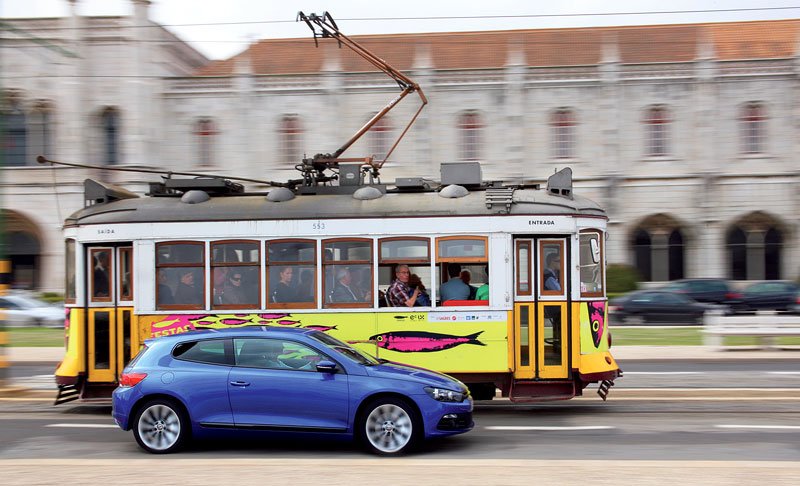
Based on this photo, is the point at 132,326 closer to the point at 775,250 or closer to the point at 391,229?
the point at 391,229

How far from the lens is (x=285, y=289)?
538 inches

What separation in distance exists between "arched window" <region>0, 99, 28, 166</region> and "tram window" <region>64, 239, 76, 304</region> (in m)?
36.4

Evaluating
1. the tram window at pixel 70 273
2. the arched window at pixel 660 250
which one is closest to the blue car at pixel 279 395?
the tram window at pixel 70 273

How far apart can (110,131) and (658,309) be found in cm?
2833

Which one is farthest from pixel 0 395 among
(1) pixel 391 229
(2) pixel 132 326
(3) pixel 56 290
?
(3) pixel 56 290

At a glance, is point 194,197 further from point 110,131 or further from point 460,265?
point 110,131

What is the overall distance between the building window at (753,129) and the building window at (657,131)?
355cm

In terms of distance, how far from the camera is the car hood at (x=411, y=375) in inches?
402

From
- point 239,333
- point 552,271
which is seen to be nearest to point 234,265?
point 239,333

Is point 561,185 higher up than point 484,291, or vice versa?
point 561,185

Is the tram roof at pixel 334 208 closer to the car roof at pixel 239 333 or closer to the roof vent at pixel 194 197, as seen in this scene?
the roof vent at pixel 194 197

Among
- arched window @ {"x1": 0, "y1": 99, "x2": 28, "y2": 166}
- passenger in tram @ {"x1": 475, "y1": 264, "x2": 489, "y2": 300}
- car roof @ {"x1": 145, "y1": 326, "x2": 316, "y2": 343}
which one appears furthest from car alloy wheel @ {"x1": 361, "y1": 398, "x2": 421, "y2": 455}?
arched window @ {"x1": 0, "y1": 99, "x2": 28, "y2": 166}

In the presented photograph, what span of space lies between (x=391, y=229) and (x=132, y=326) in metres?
3.90

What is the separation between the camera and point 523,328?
13.3 metres
